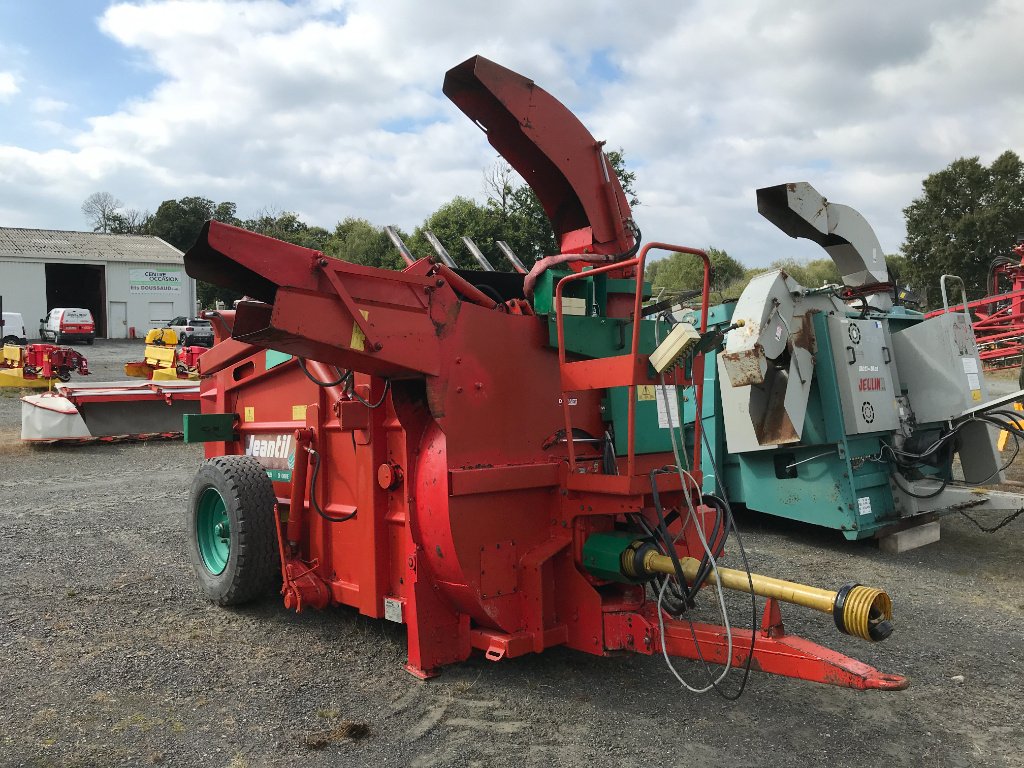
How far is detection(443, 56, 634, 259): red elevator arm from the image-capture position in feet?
14.3

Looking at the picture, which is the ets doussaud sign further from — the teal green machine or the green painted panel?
the teal green machine

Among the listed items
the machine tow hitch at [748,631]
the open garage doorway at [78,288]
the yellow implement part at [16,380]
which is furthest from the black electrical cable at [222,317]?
the open garage doorway at [78,288]

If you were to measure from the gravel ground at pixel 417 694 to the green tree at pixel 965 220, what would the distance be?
2817 centimetres

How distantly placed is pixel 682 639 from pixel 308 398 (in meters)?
2.53

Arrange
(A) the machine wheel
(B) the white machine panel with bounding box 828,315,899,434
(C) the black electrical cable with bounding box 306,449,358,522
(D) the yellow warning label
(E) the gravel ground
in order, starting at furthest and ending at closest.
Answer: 1. (B) the white machine panel with bounding box 828,315,899,434
2. (A) the machine wheel
3. (C) the black electrical cable with bounding box 306,449,358,522
4. (D) the yellow warning label
5. (E) the gravel ground

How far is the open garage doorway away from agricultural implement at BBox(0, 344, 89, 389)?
24.0m

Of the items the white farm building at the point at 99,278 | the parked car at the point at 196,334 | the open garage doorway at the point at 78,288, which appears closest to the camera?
the parked car at the point at 196,334

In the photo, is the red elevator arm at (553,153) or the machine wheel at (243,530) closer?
the red elevator arm at (553,153)

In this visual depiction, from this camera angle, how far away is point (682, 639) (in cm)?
348

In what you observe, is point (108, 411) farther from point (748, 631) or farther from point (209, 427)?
point (748, 631)

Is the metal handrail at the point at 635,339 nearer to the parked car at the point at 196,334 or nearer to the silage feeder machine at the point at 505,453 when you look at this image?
the silage feeder machine at the point at 505,453

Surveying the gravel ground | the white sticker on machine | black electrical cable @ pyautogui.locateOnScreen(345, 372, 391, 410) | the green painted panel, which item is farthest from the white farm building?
the white sticker on machine

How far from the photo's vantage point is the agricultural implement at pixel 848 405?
6.12m

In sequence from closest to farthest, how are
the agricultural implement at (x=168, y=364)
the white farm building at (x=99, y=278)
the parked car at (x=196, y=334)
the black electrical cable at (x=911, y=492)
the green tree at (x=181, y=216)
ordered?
the black electrical cable at (x=911, y=492), the agricultural implement at (x=168, y=364), the parked car at (x=196, y=334), the white farm building at (x=99, y=278), the green tree at (x=181, y=216)
